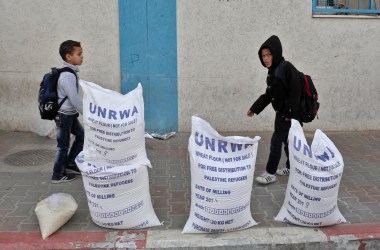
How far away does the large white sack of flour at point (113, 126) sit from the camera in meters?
3.64

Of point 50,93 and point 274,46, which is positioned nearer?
point 274,46

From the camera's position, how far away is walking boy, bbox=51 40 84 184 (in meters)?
4.38

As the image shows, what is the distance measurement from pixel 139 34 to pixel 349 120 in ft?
11.6

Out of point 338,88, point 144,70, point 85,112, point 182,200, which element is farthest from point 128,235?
point 338,88

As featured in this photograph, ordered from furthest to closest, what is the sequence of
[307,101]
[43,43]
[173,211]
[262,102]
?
[43,43], [262,102], [307,101], [173,211]

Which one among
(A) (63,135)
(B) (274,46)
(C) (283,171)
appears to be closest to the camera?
(B) (274,46)

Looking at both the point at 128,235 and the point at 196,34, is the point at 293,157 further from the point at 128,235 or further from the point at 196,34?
the point at 196,34

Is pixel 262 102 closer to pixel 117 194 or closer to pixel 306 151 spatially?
pixel 306 151

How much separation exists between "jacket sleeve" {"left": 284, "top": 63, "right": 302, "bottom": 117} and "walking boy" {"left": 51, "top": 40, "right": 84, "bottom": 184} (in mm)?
2107

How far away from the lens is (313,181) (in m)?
3.57

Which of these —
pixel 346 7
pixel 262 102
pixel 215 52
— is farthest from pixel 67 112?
pixel 346 7

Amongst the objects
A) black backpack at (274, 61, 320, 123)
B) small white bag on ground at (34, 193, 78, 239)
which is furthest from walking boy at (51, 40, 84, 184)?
black backpack at (274, 61, 320, 123)

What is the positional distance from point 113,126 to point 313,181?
1741 mm

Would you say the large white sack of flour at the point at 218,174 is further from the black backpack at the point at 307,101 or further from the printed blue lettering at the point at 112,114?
the black backpack at the point at 307,101
